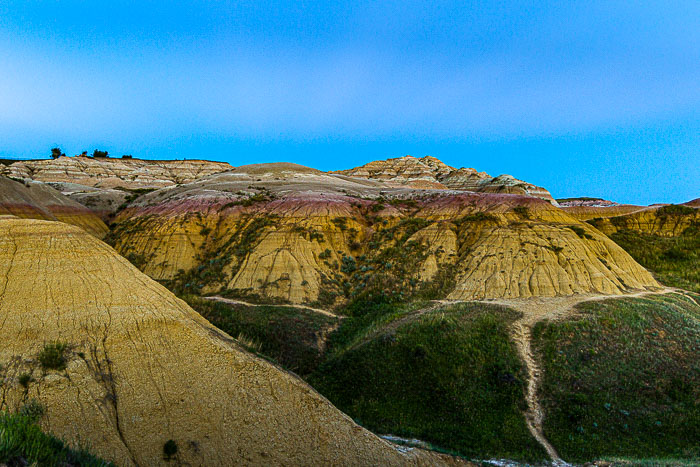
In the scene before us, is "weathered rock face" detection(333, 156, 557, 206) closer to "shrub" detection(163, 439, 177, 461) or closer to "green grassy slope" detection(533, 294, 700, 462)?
"green grassy slope" detection(533, 294, 700, 462)

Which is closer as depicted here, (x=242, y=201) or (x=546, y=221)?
(x=546, y=221)

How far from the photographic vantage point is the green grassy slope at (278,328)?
758 inches

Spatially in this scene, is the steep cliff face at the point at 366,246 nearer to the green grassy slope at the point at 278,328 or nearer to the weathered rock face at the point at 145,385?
the green grassy slope at the point at 278,328

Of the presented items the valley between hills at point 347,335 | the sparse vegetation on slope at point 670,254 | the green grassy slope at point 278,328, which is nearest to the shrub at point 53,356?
the valley between hills at point 347,335

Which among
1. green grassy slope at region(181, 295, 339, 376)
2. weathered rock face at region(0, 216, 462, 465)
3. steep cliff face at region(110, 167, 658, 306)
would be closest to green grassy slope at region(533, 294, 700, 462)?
steep cliff face at region(110, 167, 658, 306)

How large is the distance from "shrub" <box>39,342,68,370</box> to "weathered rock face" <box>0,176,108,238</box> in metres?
32.5

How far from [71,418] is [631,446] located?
18136 millimetres

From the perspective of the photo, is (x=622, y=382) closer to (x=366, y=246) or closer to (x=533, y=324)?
(x=533, y=324)

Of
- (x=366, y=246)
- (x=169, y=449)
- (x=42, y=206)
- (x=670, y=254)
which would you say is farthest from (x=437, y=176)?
(x=169, y=449)

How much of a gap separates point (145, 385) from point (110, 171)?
91.8 meters

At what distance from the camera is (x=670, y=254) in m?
31.0

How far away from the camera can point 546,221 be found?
31078 mm

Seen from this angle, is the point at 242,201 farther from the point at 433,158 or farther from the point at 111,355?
the point at 433,158

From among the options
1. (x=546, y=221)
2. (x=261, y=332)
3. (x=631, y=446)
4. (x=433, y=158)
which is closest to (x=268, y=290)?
(x=261, y=332)
